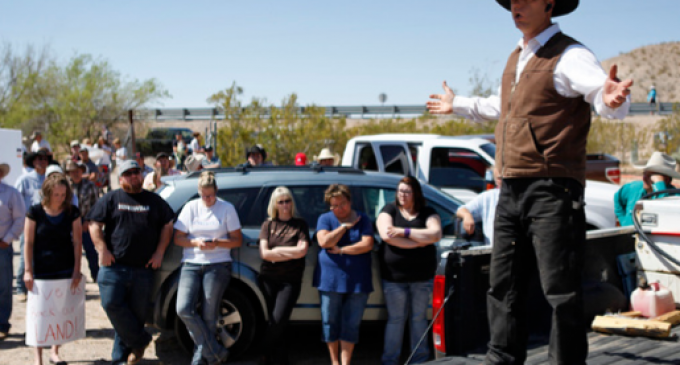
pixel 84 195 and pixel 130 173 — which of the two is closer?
pixel 130 173

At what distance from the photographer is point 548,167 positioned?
→ 127 inches

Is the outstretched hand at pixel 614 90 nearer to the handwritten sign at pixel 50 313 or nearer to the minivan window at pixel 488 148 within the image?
the handwritten sign at pixel 50 313

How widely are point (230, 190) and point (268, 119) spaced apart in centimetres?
1220

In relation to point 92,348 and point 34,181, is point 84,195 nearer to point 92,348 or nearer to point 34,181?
point 34,181

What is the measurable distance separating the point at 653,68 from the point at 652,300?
306 ft

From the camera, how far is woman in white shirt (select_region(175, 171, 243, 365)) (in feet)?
21.1

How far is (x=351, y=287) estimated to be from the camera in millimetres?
6418

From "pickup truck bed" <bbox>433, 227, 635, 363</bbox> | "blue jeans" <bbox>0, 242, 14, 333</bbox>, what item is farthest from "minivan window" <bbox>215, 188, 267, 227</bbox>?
"pickup truck bed" <bbox>433, 227, 635, 363</bbox>

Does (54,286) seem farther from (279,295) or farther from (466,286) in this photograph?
(466,286)

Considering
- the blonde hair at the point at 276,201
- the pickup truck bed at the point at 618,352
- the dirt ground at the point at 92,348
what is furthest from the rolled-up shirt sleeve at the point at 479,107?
the dirt ground at the point at 92,348

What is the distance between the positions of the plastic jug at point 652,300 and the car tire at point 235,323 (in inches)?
141

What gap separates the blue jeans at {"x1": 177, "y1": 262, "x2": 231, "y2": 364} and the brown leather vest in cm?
379

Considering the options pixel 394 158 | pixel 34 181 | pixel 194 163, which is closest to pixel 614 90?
pixel 394 158

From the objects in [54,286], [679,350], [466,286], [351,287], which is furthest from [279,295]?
[679,350]
